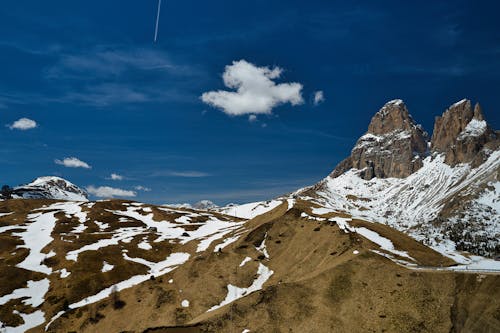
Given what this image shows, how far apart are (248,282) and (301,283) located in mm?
27239

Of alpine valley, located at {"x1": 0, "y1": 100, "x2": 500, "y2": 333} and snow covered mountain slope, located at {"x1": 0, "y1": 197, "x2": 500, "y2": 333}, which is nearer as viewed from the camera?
alpine valley, located at {"x1": 0, "y1": 100, "x2": 500, "y2": 333}

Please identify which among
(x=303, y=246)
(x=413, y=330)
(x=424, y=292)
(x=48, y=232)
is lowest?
(x=413, y=330)

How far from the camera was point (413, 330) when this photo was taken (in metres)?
61.2

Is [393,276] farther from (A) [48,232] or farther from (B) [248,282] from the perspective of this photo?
(A) [48,232]

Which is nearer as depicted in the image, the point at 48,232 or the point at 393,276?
the point at 393,276

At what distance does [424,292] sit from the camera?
6800 cm

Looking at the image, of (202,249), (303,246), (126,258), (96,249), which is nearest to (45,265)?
(96,249)

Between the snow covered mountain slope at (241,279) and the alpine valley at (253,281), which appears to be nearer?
the alpine valley at (253,281)

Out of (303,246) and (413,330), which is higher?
(303,246)

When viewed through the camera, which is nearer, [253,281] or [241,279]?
[253,281]

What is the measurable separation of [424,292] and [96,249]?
11988cm

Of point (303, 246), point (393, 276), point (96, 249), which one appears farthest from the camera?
point (96, 249)

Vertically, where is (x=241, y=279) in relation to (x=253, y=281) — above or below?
above

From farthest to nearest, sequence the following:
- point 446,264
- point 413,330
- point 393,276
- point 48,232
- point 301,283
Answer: point 48,232 → point 446,264 → point 301,283 → point 393,276 → point 413,330
